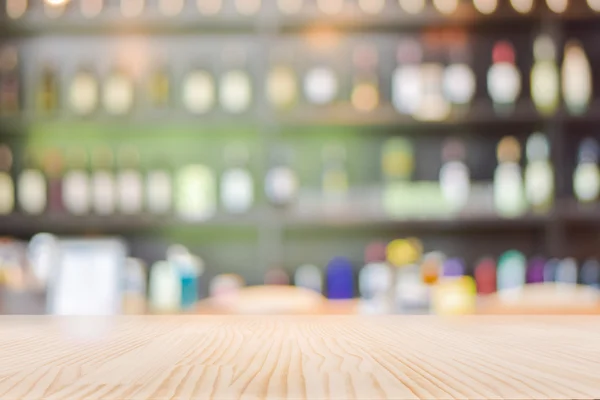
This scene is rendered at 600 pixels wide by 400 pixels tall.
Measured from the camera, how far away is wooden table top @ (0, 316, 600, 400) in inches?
12.1

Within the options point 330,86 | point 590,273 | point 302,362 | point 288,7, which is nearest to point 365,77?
point 330,86

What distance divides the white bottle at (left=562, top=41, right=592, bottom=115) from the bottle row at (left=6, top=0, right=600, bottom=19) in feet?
0.62

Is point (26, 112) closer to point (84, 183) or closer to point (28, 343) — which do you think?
point (84, 183)

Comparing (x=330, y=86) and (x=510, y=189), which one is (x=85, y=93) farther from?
(x=510, y=189)

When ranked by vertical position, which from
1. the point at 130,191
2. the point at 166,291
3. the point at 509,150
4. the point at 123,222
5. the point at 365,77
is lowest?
the point at 166,291

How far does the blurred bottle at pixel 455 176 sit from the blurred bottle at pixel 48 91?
143 centimetres

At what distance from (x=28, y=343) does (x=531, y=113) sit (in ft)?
7.91

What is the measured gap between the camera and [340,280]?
281 cm

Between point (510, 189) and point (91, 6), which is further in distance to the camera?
point (91, 6)

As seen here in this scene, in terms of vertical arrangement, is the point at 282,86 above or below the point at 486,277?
above

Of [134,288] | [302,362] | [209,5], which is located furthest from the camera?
[209,5]

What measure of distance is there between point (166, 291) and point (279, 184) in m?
0.53

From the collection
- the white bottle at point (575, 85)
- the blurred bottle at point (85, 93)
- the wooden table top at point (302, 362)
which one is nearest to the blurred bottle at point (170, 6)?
the blurred bottle at point (85, 93)

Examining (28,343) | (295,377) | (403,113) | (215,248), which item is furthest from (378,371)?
(215,248)
